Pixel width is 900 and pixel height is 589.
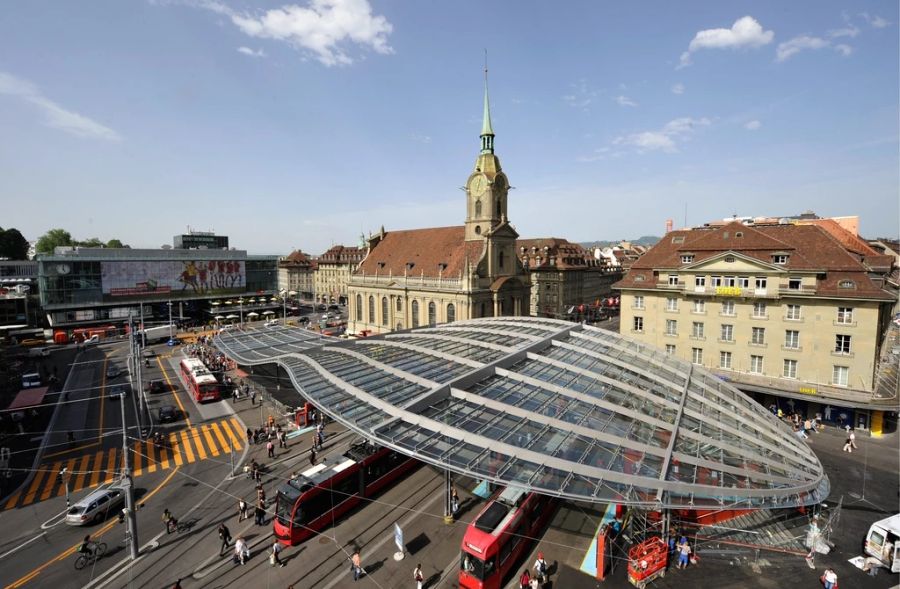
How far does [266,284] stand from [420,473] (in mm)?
89627

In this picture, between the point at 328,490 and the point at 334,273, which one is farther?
the point at 334,273

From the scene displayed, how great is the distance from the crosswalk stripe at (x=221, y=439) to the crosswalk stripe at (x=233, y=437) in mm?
326

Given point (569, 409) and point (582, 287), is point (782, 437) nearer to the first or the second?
point (569, 409)

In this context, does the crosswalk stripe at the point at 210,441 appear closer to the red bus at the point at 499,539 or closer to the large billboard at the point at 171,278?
the red bus at the point at 499,539

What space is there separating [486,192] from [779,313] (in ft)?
125

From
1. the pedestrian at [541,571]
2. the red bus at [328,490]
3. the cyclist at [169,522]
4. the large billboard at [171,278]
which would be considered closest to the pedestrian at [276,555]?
the red bus at [328,490]

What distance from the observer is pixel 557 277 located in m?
86.1

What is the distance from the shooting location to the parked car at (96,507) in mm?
20562

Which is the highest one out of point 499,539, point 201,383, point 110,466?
point 499,539

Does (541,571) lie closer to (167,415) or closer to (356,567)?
(356,567)

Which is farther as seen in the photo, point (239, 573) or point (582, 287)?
point (582, 287)

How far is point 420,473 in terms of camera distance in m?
25.2

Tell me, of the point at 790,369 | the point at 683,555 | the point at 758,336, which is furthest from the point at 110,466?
the point at 790,369

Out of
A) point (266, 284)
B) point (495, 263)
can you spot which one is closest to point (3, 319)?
point (266, 284)
